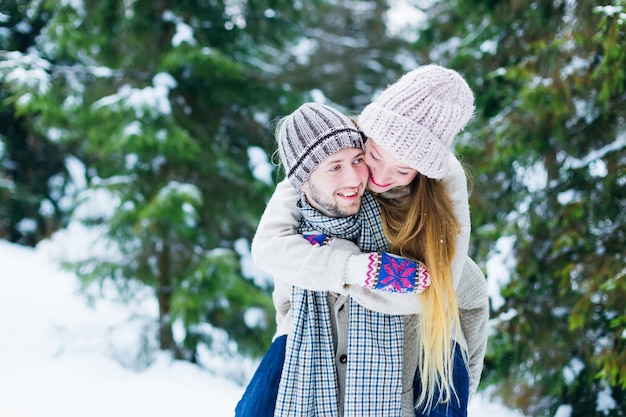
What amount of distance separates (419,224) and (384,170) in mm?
237

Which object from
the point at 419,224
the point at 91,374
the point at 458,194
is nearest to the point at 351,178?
the point at 419,224

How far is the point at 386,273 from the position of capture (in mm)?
1871

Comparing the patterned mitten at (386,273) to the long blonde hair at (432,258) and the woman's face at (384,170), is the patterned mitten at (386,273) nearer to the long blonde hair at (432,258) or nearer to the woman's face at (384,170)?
the long blonde hair at (432,258)

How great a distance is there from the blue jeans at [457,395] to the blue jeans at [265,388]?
540 mm

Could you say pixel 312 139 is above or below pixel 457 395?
above

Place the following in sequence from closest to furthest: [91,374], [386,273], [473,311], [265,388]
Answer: [386,273] → [265,388] → [473,311] → [91,374]

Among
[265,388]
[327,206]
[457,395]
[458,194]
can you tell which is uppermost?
[458,194]

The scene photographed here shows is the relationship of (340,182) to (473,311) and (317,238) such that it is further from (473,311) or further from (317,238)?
(473,311)

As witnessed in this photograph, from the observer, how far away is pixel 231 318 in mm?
6281

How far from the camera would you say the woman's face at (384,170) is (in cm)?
198

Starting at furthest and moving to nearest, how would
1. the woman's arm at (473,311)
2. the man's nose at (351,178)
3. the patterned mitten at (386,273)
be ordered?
the woman's arm at (473,311) < the man's nose at (351,178) < the patterned mitten at (386,273)

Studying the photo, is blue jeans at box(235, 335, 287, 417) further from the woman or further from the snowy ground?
the snowy ground

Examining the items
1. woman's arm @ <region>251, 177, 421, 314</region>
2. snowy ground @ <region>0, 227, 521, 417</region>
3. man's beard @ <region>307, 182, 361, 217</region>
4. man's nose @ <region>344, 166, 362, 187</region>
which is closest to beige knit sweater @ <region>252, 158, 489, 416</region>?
woman's arm @ <region>251, 177, 421, 314</region>

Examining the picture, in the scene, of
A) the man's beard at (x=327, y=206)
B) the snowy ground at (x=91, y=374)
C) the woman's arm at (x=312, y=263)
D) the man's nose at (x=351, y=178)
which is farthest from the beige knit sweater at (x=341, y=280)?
the snowy ground at (x=91, y=374)
